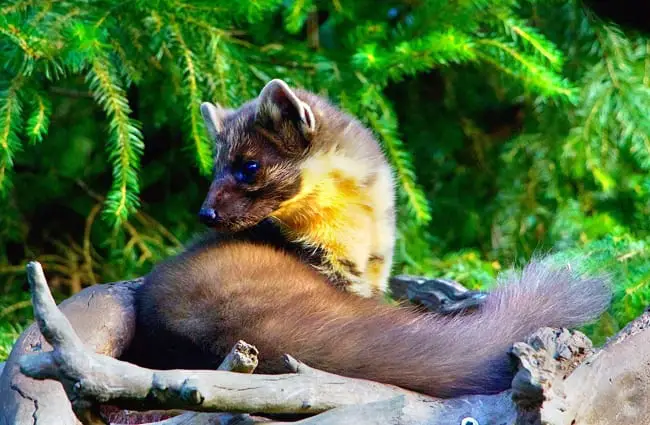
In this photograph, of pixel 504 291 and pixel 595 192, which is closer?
pixel 504 291

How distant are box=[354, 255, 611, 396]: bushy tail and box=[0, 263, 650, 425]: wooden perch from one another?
35 mm

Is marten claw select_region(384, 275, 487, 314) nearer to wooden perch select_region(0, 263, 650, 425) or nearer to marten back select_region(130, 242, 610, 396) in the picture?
marten back select_region(130, 242, 610, 396)

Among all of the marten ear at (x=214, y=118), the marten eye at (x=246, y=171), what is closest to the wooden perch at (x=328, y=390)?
the marten eye at (x=246, y=171)

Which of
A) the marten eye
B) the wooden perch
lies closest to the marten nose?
the marten eye

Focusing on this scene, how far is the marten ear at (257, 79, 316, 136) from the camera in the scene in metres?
2.00

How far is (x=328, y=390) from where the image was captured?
1486mm

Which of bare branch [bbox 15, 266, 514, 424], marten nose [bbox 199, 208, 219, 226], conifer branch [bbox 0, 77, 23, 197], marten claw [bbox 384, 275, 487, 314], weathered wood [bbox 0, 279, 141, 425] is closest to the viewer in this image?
bare branch [bbox 15, 266, 514, 424]

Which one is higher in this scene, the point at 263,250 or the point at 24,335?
the point at 263,250

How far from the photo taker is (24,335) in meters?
1.78

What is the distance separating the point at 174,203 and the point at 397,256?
0.76 meters

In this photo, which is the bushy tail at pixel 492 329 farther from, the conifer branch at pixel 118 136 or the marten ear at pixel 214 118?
the conifer branch at pixel 118 136

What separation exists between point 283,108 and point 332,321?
0.54 metres

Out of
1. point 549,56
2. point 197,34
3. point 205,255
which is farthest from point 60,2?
point 549,56

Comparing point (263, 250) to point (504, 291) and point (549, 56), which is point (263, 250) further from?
point (549, 56)
